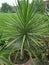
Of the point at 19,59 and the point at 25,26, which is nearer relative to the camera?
the point at 25,26

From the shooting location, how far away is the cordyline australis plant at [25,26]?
210 centimetres

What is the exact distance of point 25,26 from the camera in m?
2.17

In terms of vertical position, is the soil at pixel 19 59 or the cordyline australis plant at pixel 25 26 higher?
the cordyline australis plant at pixel 25 26

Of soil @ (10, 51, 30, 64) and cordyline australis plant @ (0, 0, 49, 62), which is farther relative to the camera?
soil @ (10, 51, 30, 64)

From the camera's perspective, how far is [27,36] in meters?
2.16

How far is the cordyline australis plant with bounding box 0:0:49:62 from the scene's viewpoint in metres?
2.10

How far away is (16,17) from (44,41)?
1.59 ft

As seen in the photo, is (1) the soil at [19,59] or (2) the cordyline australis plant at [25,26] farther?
(1) the soil at [19,59]

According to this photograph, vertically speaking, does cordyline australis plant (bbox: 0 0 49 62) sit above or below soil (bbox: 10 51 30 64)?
above

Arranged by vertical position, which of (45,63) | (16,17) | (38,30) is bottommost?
(45,63)

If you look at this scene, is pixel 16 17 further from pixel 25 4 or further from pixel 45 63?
pixel 45 63

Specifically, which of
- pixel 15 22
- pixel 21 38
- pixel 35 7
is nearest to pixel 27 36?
pixel 21 38

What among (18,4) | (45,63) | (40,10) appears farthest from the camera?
(40,10)

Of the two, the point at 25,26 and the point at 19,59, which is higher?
the point at 25,26
